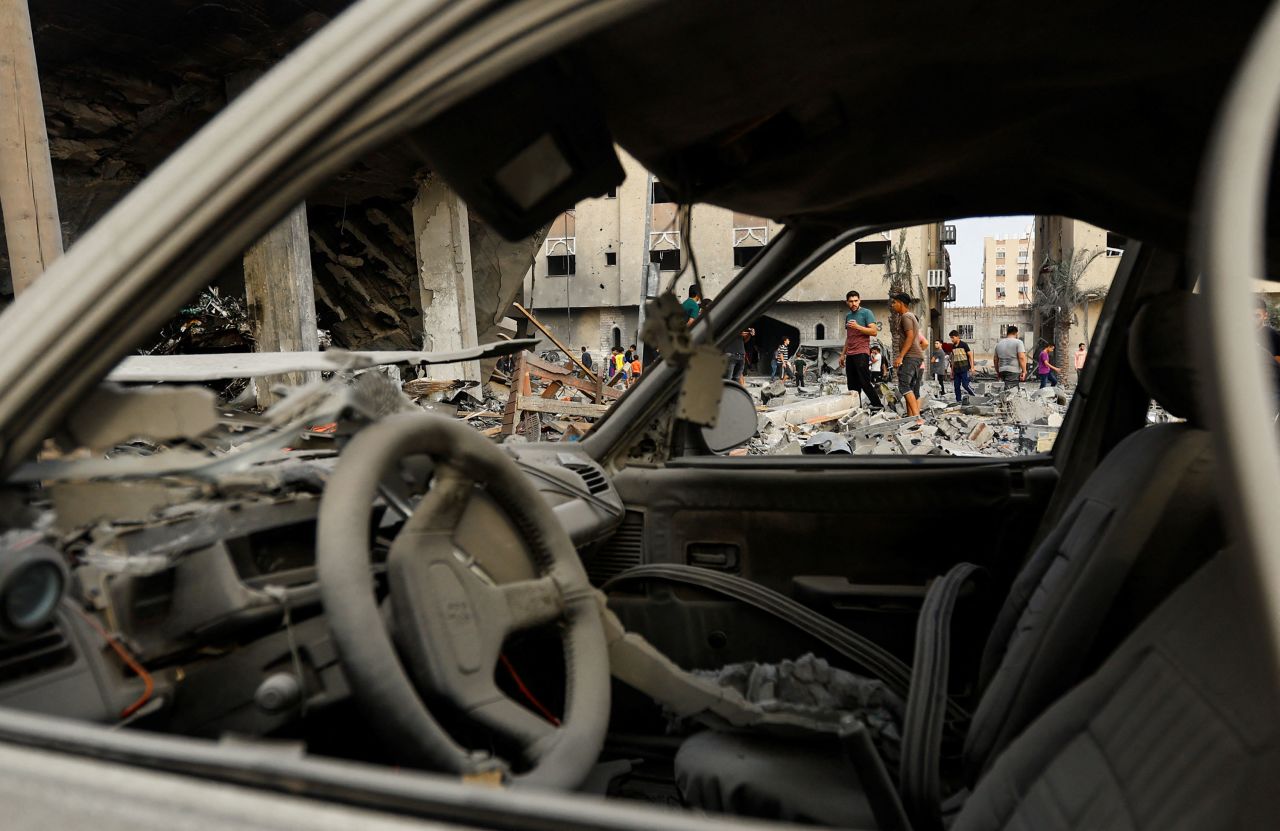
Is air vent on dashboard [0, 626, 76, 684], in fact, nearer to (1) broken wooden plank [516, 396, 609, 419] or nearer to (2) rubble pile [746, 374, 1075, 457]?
(2) rubble pile [746, 374, 1075, 457]

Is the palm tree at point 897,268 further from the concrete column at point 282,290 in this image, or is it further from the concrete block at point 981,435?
the concrete column at point 282,290

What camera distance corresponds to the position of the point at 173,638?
47.8 inches

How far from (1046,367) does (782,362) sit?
777 cm

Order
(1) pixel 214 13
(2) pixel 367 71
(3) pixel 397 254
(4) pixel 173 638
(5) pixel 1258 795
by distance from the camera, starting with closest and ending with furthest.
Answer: (5) pixel 1258 795 → (2) pixel 367 71 → (4) pixel 173 638 → (1) pixel 214 13 → (3) pixel 397 254

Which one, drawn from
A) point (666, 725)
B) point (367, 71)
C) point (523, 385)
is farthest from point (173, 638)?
point (523, 385)

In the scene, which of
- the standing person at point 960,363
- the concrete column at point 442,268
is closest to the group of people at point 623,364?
the concrete column at point 442,268

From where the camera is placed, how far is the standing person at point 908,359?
888 cm

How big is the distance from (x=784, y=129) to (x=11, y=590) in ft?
5.08

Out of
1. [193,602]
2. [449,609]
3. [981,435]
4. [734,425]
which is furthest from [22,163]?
[981,435]

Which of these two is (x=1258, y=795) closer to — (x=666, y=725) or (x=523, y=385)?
(x=666, y=725)

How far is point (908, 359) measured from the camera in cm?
940

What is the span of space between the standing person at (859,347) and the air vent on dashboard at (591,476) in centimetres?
564

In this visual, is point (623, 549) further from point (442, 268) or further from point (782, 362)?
point (782, 362)

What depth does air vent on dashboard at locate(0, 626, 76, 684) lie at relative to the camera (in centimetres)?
96
